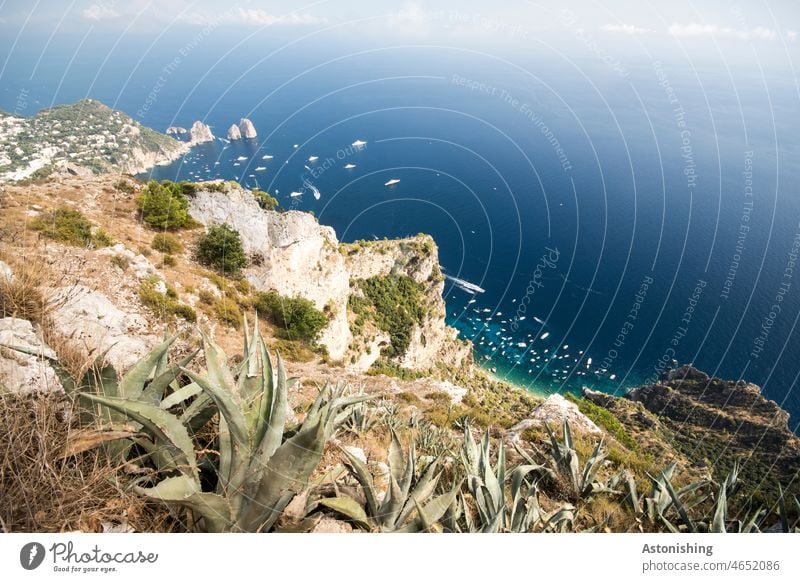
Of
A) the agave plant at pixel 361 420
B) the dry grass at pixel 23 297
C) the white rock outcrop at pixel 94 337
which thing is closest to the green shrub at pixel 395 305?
the agave plant at pixel 361 420

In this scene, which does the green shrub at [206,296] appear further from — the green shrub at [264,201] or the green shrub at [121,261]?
the green shrub at [264,201]

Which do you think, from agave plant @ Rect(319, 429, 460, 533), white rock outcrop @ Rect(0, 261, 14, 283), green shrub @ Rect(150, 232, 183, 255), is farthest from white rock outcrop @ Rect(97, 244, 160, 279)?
agave plant @ Rect(319, 429, 460, 533)

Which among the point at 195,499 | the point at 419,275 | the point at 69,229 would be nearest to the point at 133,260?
the point at 69,229

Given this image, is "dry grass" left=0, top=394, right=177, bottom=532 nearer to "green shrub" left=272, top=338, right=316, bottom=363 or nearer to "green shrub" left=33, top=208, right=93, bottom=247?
"green shrub" left=33, top=208, right=93, bottom=247

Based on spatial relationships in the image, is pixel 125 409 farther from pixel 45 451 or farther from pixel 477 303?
pixel 477 303

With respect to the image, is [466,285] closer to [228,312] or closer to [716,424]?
[716,424]
